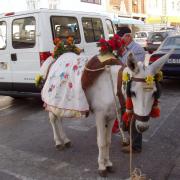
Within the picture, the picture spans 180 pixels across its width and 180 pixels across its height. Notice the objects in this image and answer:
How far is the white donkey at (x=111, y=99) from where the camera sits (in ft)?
11.3

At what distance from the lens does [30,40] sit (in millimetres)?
7602

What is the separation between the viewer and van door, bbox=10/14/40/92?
756 centimetres

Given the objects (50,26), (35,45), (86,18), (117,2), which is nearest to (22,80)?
(35,45)

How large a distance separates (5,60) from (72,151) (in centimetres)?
374

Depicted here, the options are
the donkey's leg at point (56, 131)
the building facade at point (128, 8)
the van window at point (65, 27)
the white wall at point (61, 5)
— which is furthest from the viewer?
the building facade at point (128, 8)

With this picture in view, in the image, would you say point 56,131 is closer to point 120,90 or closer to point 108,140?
point 108,140

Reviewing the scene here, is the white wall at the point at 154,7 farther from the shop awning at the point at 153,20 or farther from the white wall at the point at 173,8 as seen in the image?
the white wall at the point at 173,8

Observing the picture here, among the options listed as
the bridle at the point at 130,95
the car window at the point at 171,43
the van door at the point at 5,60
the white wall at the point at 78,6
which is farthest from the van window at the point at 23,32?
the white wall at the point at 78,6

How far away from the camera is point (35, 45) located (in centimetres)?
750

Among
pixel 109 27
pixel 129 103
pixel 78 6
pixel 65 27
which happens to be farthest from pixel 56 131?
pixel 78 6

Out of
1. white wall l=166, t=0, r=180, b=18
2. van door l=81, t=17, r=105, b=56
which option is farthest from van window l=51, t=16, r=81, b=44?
white wall l=166, t=0, r=180, b=18

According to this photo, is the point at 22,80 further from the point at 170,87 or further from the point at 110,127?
the point at 170,87

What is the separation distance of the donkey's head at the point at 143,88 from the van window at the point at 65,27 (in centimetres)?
441

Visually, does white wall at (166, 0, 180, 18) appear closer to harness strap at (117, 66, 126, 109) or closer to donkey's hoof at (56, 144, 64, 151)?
donkey's hoof at (56, 144, 64, 151)
